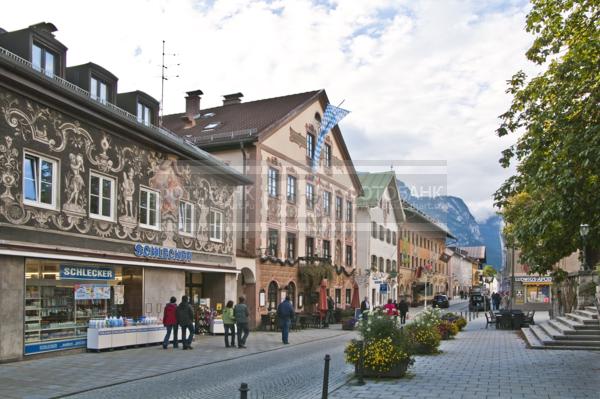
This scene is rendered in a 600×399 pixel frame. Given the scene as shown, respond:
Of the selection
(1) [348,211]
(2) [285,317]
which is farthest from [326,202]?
(2) [285,317]

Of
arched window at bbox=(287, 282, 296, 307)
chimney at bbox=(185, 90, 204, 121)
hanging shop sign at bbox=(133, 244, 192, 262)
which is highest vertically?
chimney at bbox=(185, 90, 204, 121)

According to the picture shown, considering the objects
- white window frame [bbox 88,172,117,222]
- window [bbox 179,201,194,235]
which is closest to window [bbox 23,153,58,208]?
white window frame [bbox 88,172,117,222]

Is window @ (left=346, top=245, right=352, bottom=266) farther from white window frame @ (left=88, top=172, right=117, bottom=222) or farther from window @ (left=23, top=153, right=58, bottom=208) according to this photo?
window @ (left=23, top=153, right=58, bottom=208)

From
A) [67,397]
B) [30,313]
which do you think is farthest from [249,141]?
[67,397]

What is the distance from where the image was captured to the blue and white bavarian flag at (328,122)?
3841 cm

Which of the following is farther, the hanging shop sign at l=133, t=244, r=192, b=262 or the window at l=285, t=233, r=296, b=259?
the window at l=285, t=233, r=296, b=259

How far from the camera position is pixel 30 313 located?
17250mm

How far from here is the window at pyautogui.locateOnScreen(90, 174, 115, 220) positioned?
19750 millimetres

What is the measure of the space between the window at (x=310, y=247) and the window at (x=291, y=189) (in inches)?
125

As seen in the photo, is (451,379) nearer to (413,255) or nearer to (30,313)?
(30,313)

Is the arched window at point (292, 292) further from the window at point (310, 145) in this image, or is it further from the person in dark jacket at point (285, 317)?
the person in dark jacket at point (285, 317)

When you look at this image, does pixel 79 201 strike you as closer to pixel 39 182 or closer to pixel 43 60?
pixel 39 182

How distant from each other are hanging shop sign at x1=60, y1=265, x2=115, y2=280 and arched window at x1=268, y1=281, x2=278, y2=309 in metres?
13.3

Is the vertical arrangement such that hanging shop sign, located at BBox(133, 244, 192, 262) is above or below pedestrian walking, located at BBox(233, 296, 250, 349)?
above
